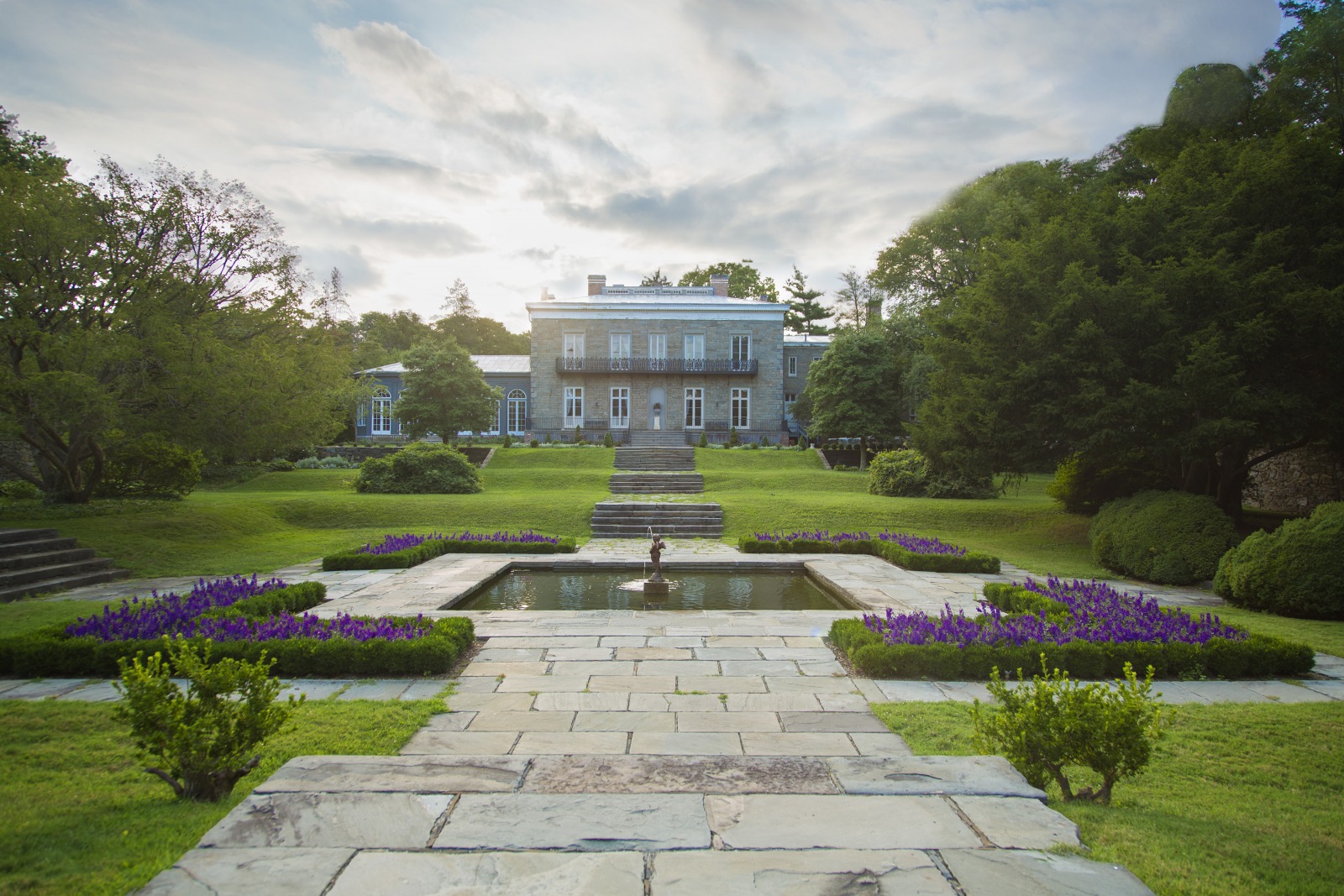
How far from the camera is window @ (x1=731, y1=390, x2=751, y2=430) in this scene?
111 feet

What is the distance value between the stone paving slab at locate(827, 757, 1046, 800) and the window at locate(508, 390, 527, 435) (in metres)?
34.4

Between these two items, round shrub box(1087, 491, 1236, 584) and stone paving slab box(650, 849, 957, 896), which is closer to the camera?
stone paving slab box(650, 849, 957, 896)

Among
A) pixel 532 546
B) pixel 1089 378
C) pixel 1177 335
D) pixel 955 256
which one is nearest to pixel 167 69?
pixel 532 546

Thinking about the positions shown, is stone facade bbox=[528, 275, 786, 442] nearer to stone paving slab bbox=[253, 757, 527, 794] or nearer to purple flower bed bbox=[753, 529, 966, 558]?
purple flower bed bbox=[753, 529, 966, 558]

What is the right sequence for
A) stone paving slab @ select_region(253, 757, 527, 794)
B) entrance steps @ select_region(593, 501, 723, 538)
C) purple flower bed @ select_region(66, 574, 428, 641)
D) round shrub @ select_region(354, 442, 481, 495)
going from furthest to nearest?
round shrub @ select_region(354, 442, 481, 495), entrance steps @ select_region(593, 501, 723, 538), purple flower bed @ select_region(66, 574, 428, 641), stone paving slab @ select_region(253, 757, 527, 794)

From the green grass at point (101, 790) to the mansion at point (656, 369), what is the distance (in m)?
28.8

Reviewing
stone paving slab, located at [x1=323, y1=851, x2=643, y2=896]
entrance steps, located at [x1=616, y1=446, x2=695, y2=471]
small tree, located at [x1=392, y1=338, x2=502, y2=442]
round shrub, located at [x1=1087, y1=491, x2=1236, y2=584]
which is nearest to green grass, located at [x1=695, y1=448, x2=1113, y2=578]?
round shrub, located at [x1=1087, y1=491, x2=1236, y2=584]

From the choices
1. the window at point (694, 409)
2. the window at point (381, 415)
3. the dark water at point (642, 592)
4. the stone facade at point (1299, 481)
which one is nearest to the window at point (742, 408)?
the window at point (694, 409)

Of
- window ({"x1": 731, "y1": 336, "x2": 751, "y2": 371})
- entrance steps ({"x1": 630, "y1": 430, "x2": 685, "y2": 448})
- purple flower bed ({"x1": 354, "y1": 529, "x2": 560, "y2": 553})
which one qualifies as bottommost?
purple flower bed ({"x1": 354, "y1": 529, "x2": 560, "y2": 553})

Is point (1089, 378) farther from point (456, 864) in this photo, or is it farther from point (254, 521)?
point (254, 521)

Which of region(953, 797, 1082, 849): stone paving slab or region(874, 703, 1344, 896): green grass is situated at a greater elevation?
region(953, 797, 1082, 849): stone paving slab

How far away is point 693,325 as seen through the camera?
111 feet

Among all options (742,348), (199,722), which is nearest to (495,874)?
(199,722)

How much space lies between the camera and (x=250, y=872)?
2.12 metres
